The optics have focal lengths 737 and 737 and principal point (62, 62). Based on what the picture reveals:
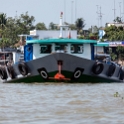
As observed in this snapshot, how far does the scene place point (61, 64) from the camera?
3281 centimetres

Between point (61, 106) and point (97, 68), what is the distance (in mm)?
12663

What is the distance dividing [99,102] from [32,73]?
36.9ft

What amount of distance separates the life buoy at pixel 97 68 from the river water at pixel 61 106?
12.4 feet

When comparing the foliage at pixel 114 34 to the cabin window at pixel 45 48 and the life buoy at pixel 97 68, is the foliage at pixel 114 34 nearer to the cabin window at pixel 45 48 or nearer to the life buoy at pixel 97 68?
the cabin window at pixel 45 48

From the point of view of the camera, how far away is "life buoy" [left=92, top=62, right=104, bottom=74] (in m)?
33.8

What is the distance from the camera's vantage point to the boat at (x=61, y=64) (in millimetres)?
32906

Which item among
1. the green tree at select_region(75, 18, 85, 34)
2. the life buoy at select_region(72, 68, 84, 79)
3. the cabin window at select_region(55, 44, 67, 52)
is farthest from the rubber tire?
the green tree at select_region(75, 18, 85, 34)

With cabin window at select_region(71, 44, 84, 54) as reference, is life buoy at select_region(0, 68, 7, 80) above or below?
below

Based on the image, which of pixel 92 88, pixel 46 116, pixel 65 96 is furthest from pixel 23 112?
pixel 92 88

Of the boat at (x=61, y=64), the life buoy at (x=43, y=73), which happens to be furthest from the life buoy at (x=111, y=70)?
the life buoy at (x=43, y=73)

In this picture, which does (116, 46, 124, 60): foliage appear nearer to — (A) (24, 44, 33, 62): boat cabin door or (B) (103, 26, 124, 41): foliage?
(B) (103, 26, 124, 41): foliage

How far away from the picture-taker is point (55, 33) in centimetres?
3959

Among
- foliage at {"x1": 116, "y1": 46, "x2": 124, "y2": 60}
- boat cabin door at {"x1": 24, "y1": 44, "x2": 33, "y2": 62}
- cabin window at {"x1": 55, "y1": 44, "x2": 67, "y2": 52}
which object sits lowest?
foliage at {"x1": 116, "y1": 46, "x2": 124, "y2": 60}

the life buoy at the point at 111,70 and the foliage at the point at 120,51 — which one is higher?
the life buoy at the point at 111,70
